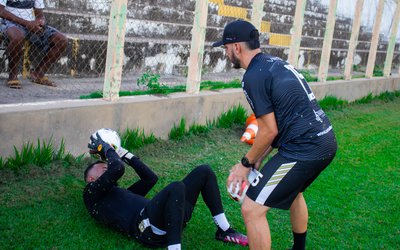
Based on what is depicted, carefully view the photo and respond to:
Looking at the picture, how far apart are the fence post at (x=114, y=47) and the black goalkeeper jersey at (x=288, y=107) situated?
259 centimetres

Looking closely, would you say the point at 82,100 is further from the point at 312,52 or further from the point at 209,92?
the point at 312,52

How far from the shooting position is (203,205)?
4.96 m

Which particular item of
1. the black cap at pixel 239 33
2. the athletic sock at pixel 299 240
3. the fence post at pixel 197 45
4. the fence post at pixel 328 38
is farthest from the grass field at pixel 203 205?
the fence post at pixel 328 38

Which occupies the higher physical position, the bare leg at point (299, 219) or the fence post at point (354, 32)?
the fence post at point (354, 32)

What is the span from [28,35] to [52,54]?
0.35 m

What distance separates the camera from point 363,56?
55.5ft

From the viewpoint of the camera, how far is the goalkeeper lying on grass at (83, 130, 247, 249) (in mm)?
3855

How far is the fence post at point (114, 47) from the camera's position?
5.80 metres

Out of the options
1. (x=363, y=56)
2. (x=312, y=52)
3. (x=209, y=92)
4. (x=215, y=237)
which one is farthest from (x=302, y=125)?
(x=363, y=56)

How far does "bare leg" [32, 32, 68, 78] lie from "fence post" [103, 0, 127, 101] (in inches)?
33.8

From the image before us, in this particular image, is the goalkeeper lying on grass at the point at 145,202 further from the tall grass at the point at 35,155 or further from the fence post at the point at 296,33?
the fence post at the point at 296,33

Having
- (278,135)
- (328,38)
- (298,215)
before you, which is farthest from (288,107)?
(328,38)

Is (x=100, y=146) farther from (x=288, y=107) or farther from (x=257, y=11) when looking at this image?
(x=257, y=11)

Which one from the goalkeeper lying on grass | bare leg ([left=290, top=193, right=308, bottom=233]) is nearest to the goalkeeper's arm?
the goalkeeper lying on grass
